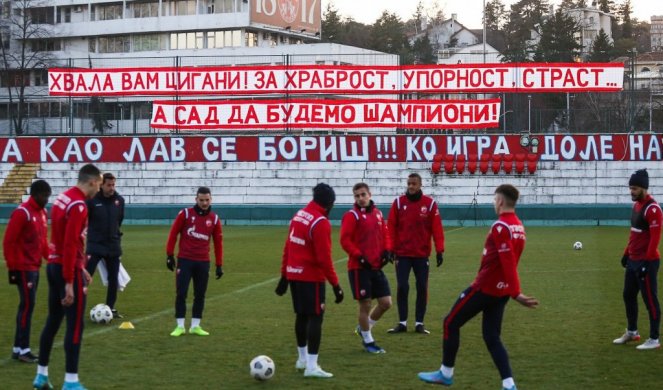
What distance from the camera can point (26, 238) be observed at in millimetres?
11094

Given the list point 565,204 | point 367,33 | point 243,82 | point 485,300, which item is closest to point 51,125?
point 243,82

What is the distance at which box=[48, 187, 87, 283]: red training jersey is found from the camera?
933 centimetres

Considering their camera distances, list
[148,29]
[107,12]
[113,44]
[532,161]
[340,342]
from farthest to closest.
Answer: [113,44]
[107,12]
[148,29]
[532,161]
[340,342]

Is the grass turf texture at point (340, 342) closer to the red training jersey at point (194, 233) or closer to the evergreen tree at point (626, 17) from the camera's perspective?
the red training jersey at point (194, 233)

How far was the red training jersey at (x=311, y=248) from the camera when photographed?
10406 millimetres

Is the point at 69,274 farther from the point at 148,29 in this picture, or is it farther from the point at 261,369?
the point at 148,29

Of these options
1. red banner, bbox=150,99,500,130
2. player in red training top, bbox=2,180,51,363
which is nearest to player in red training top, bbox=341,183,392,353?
player in red training top, bbox=2,180,51,363

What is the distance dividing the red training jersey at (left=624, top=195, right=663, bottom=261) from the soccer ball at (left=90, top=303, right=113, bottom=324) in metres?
6.97

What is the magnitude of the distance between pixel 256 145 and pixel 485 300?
34.4m

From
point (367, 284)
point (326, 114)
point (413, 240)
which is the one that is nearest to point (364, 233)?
point (367, 284)

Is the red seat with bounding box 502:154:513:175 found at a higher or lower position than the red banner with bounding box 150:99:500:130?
lower

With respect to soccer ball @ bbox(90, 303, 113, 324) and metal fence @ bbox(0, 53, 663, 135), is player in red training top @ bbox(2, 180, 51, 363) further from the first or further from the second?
metal fence @ bbox(0, 53, 663, 135)

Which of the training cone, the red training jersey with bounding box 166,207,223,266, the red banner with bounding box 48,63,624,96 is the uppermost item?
the red banner with bounding box 48,63,624,96

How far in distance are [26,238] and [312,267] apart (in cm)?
316
